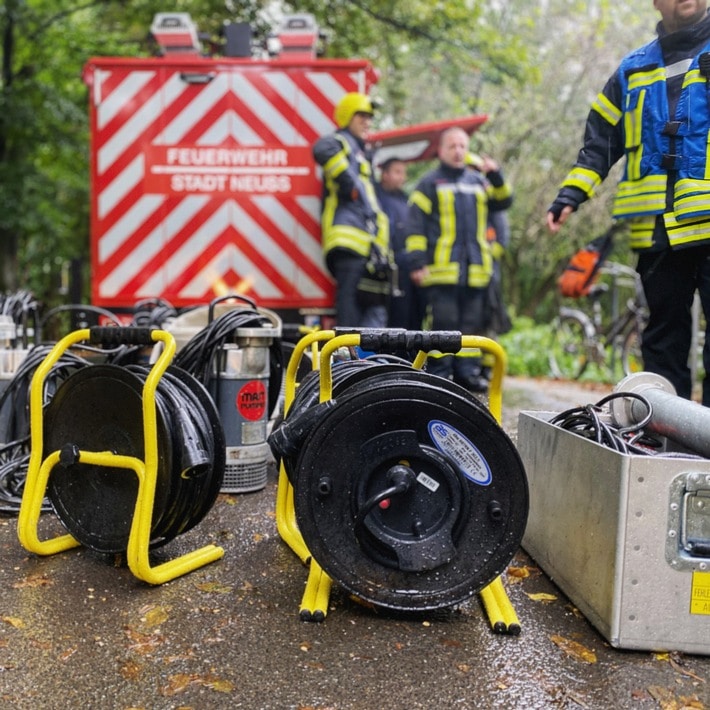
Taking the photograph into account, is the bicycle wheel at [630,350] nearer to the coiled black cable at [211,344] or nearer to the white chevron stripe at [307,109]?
the white chevron stripe at [307,109]

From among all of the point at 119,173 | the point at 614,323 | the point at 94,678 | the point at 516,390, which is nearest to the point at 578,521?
the point at 94,678

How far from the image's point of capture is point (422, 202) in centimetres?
697

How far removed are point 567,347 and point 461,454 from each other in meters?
9.89

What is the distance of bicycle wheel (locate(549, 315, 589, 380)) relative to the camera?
11.4m

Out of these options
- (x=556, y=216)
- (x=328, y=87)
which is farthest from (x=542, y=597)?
(x=328, y=87)

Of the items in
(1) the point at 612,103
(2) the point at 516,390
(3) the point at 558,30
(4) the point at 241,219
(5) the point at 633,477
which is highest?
(3) the point at 558,30

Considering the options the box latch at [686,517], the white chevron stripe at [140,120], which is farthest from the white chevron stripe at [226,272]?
the box latch at [686,517]

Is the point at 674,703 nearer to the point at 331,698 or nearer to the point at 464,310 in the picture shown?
the point at 331,698

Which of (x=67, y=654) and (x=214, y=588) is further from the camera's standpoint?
(x=214, y=588)

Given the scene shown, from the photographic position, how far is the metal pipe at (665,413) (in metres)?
2.44

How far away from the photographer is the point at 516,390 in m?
7.99

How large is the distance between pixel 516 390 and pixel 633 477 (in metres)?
5.93

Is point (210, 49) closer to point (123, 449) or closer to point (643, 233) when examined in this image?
point (643, 233)

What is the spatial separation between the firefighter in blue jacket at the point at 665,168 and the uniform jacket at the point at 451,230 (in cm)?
294
